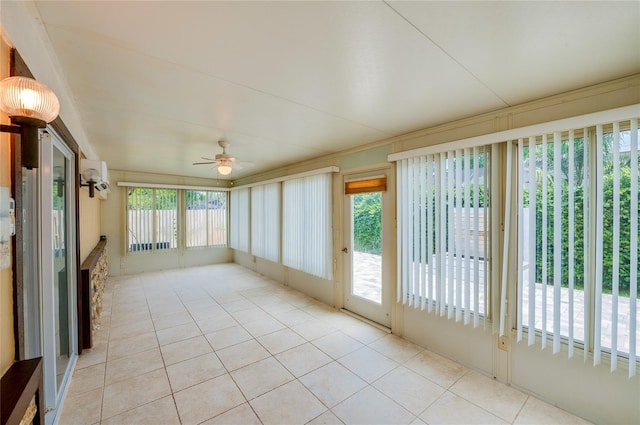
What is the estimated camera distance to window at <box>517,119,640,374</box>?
1733mm

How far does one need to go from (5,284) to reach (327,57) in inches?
76.0

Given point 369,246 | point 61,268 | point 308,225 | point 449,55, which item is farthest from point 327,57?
point 308,225

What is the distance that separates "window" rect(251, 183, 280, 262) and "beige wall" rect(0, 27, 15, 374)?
4.19m

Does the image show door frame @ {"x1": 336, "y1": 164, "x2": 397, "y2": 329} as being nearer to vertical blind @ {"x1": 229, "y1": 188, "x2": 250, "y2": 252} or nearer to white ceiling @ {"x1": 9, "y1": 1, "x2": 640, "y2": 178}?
white ceiling @ {"x1": 9, "y1": 1, "x2": 640, "y2": 178}

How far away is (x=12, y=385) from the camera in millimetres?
1031

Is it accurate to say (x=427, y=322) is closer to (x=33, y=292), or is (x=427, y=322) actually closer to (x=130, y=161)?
(x=33, y=292)

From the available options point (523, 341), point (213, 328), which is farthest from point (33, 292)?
point (523, 341)

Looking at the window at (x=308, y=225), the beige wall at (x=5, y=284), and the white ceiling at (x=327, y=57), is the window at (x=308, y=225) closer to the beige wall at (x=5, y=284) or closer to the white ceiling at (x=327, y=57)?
the white ceiling at (x=327, y=57)

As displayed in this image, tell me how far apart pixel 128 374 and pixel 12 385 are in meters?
1.66

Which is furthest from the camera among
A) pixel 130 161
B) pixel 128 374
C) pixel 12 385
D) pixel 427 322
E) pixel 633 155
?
pixel 130 161

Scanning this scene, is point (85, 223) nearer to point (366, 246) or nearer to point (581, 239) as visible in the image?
point (366, 246)

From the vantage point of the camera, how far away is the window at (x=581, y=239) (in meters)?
1.73

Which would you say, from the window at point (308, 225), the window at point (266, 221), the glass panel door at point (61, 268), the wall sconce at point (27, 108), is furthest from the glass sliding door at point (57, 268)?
the window at point (266, 221)

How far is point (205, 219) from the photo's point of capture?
7.11 meters
